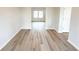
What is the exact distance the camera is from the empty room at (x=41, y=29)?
4703 mm

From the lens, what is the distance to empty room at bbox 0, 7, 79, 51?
4.70m

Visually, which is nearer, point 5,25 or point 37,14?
point 5,25

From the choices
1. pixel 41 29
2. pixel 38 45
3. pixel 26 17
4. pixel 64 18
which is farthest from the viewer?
pixel 41 29

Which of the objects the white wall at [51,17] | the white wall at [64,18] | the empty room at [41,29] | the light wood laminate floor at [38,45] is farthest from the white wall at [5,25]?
the white wall at [51,17]

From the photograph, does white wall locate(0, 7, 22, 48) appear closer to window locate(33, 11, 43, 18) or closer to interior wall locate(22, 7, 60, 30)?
interior wall locate(22, 7, 60, 30)

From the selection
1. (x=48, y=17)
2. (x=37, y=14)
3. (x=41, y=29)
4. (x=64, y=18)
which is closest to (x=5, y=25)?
(x=64, y=18)

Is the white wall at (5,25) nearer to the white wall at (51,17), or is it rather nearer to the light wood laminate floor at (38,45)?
the light wood laminate floor at (38,45)

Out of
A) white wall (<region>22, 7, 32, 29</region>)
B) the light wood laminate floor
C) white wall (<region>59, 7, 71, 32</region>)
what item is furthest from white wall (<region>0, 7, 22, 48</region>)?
white wall (<region>59, 7, 71, 32</region>)

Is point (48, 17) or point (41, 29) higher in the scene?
point (48, 17)

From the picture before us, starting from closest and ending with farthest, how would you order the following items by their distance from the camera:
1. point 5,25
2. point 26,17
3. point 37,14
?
point 5,25
point 26,17
point 37,14

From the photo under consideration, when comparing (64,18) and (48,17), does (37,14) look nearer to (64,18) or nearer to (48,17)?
(48,17)

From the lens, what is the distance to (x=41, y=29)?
28.7 feet

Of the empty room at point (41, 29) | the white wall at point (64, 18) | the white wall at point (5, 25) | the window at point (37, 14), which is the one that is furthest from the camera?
the window at point (37, 14)
